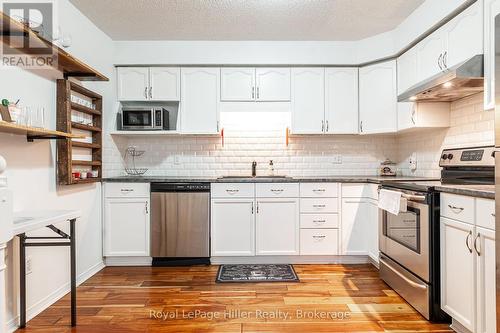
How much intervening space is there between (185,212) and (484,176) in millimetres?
2640

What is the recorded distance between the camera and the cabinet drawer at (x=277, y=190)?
140 inches

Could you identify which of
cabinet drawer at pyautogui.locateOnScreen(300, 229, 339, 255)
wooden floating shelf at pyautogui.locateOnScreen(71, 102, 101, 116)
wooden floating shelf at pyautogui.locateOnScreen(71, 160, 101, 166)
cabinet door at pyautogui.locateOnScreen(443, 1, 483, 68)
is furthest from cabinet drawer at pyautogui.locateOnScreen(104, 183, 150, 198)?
cabinet door at pyautogui.locateOnScreen(443, 1, 483, 68)

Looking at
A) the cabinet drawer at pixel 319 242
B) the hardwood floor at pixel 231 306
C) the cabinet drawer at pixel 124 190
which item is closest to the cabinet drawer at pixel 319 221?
the cabinet drawer at pixel 319 242

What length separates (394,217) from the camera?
282cm

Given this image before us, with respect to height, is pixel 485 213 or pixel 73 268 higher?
pixel 485 213

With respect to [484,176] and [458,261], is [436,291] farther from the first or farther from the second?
[484,176]

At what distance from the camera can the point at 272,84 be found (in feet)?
12.7

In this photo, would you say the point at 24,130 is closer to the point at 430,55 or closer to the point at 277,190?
the point at 277,190

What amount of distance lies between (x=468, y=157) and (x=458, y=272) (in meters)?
1.08

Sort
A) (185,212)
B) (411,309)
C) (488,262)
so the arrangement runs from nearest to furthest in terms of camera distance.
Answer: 1. (488,262)
2. (411,309)
3. (185,212)

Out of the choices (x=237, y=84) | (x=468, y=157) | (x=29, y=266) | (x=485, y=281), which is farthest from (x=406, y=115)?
(x=29, y=266)

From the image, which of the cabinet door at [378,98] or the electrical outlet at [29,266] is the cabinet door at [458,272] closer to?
the cabinet door at [378,98]

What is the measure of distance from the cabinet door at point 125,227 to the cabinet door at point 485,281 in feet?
9.44

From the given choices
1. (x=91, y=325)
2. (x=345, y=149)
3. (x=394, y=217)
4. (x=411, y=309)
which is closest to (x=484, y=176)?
(x=394, y=217)
